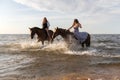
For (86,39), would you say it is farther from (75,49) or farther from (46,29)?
(46,29)

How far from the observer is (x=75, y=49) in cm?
1938

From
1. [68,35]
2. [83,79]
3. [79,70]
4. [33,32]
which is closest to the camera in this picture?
[83,79]

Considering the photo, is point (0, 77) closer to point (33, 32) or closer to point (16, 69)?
point (16, 69)

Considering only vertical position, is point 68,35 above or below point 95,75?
above

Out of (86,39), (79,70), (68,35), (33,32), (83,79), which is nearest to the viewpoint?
(83,79)

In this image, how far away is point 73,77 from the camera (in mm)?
9117

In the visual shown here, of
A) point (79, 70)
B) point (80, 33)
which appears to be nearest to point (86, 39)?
point (80, 33)

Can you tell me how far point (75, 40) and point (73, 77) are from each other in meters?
10.6

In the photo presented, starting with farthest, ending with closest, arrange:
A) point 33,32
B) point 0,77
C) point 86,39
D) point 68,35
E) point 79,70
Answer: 1. point 33,32
2. point 86,39
3. point 68,35
4. point 79,70
5. point 0,77

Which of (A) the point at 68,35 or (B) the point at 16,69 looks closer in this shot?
(B) the point at 16,69

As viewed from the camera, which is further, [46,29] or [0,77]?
[46,29]

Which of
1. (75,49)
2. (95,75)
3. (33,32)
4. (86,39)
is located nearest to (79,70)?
(95,75)

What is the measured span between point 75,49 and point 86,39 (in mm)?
1831

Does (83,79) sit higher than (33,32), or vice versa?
(33,32)
